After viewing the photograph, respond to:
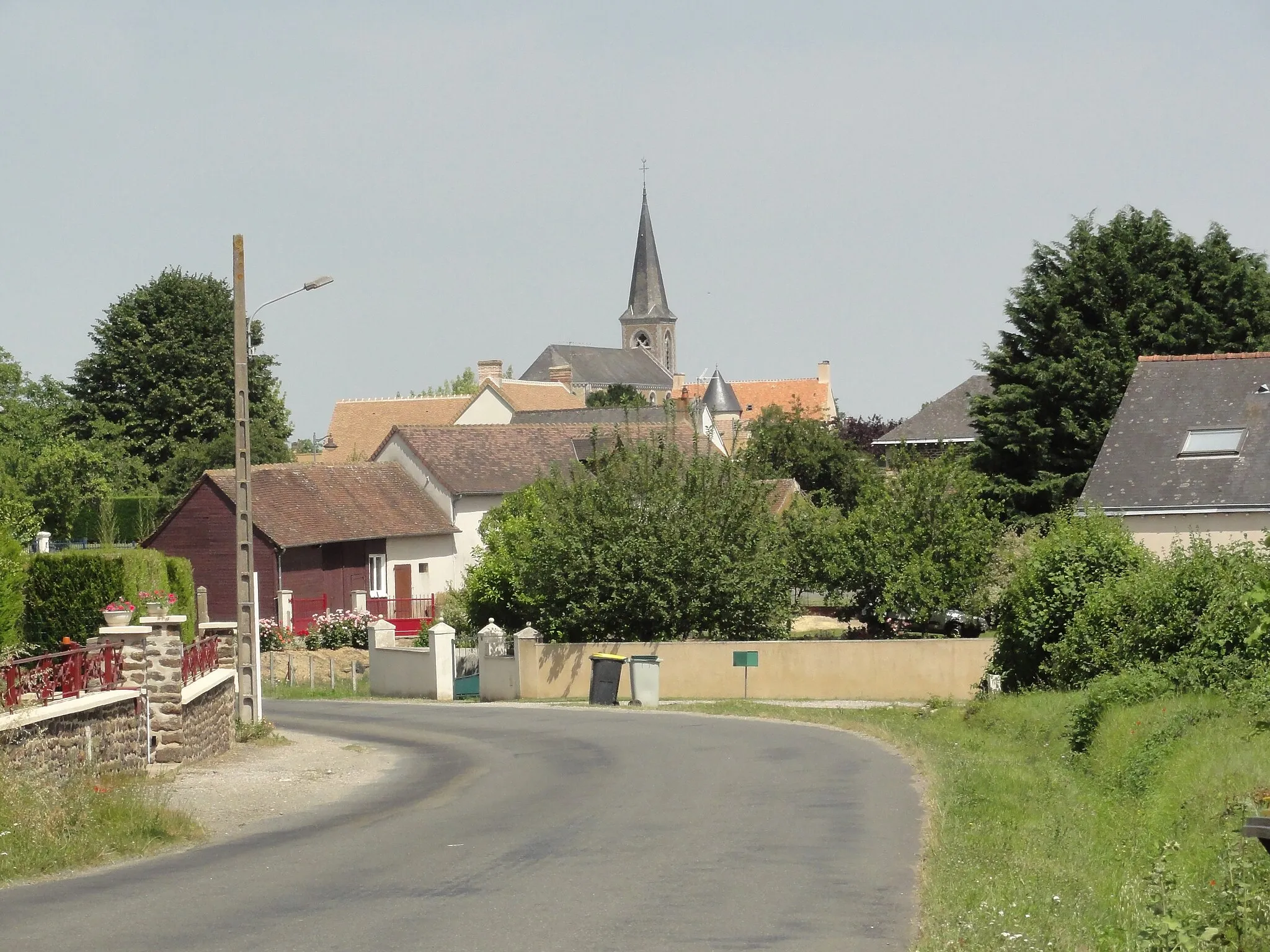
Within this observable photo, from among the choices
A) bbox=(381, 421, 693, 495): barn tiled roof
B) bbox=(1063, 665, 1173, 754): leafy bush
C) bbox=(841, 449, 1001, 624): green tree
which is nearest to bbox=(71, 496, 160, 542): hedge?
bbox=(381, 421, 693, 495): barn tiled roof

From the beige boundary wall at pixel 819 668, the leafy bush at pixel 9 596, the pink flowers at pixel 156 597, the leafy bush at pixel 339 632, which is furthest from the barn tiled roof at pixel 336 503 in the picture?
the leafy bush at pixel 9 596

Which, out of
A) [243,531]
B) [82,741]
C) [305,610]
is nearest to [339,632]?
[305,610]

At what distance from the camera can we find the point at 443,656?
37.1m

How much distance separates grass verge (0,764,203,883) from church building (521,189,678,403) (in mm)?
148754

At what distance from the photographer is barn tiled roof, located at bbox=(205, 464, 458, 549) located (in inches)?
2045

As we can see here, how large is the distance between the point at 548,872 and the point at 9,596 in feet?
35.2

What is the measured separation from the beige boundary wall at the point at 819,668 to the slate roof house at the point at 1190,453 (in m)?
4.92

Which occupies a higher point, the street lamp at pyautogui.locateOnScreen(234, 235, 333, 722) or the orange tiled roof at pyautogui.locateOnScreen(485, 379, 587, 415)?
the orange tiled roof at pyautogui.locateOnScreen(485, 379, 587, 415)

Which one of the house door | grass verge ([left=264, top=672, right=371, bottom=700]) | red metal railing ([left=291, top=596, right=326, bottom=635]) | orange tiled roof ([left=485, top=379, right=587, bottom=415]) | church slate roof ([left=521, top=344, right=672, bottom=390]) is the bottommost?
grass verge ([left=264, top=672, right=371, bottom=700])

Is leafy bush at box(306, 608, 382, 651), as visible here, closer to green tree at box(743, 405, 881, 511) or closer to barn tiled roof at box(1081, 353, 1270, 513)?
barn tiled roof at box(1081, 353, 1270, 513)

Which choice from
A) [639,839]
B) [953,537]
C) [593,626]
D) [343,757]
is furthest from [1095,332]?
[639,839]

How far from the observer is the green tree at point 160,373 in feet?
218

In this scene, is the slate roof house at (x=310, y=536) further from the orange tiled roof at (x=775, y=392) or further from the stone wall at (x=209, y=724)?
the orange tiled roof at (x=775, y=392)

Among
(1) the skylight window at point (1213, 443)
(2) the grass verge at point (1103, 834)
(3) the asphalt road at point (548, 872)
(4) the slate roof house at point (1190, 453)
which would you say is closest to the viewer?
(2) the grass verge at point (1103, 834)
